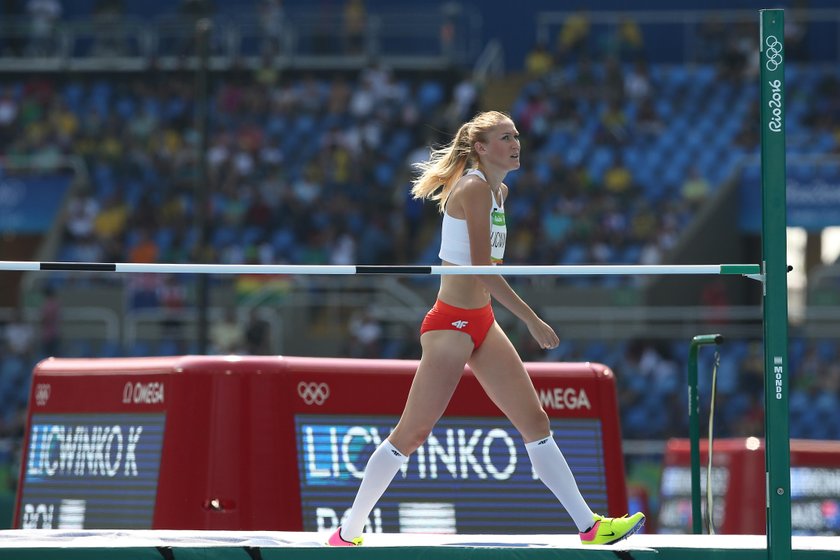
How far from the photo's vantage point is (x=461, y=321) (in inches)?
251

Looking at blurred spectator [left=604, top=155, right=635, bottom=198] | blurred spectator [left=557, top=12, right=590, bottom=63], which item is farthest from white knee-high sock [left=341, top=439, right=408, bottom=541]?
blurred spectator [left=557, top=12, right=590, bottom=63]

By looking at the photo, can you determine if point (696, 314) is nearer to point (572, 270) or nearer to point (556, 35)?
point (556, 35)

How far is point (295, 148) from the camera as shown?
2642 cm

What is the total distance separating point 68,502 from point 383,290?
48.1ft

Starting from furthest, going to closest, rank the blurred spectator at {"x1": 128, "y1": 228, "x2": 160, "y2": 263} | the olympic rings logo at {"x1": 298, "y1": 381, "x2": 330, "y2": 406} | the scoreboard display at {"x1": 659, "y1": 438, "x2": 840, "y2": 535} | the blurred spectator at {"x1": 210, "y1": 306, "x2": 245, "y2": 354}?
1. the blurred spectator at {"x1": 128, "y1": 228, "x2": 160, "y2": 263}
2. the blurred spectator at {"x1": 210, "y1": 306, "x2": 245, "y2": 354}
3. the scoreboard display at {"x1": 659, "y1": 438, "x2": 840, "y2": 535}
4. the olympic rings logo at {"x1": 298, "y1": 381, "x2": 330, "y2": 406}

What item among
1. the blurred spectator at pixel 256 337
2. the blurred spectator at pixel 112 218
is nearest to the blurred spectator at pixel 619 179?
the blurred spectator at pixel 256 337

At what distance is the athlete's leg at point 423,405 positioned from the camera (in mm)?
6297

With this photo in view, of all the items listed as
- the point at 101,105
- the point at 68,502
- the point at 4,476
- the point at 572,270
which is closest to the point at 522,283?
the point at 4,476

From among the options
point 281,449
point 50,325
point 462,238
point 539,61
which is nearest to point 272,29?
point 539,61

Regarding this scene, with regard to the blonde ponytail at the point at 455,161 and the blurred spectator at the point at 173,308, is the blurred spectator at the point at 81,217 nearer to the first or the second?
the blurred spectator at the point at 173,308

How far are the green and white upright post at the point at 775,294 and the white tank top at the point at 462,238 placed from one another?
138 centimetres

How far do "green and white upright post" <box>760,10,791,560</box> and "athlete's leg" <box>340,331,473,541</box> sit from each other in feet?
4.59

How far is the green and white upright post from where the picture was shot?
539 cm

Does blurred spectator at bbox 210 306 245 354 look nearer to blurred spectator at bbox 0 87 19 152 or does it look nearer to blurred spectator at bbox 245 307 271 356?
blurred spectator at bbox 245 307 271 356
